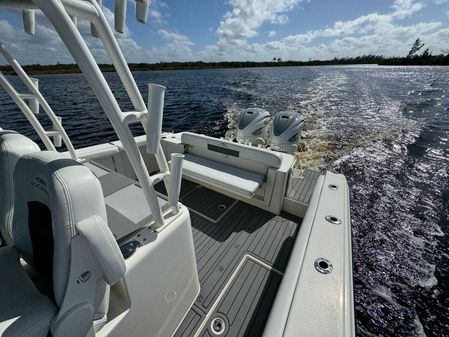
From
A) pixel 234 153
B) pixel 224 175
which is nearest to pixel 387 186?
pixel 234 153

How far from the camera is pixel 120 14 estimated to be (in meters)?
0.83

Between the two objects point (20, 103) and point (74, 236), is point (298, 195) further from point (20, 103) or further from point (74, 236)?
point (20, 103)

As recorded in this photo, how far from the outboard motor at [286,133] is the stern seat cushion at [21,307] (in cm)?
330

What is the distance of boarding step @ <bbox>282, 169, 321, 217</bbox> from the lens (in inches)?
98.1

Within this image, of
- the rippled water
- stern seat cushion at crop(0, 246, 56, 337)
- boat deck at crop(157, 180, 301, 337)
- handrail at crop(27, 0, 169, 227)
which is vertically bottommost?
the rippled water

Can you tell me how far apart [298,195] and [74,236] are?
2.41 meters

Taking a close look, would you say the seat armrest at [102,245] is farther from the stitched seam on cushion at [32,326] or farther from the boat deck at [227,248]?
the boat deck at [227,248]

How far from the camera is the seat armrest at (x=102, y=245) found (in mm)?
689

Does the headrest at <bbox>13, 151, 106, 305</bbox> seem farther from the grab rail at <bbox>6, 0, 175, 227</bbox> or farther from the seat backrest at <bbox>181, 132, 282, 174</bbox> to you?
the seat backrest at <bbox>181, 132, 282, 174</bbox>

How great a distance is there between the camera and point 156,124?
81 cm

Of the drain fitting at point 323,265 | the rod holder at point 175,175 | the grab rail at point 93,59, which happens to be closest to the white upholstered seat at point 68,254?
the grab rail at point 93,59

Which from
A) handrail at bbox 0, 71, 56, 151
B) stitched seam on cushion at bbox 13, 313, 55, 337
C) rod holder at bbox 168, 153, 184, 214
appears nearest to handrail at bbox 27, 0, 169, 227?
rod holder at bbox 168, 153, 184, 214

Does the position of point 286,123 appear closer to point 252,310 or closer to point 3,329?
point 252,310

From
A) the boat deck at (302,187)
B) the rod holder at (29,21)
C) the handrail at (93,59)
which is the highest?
the rod holder at (29,21)
